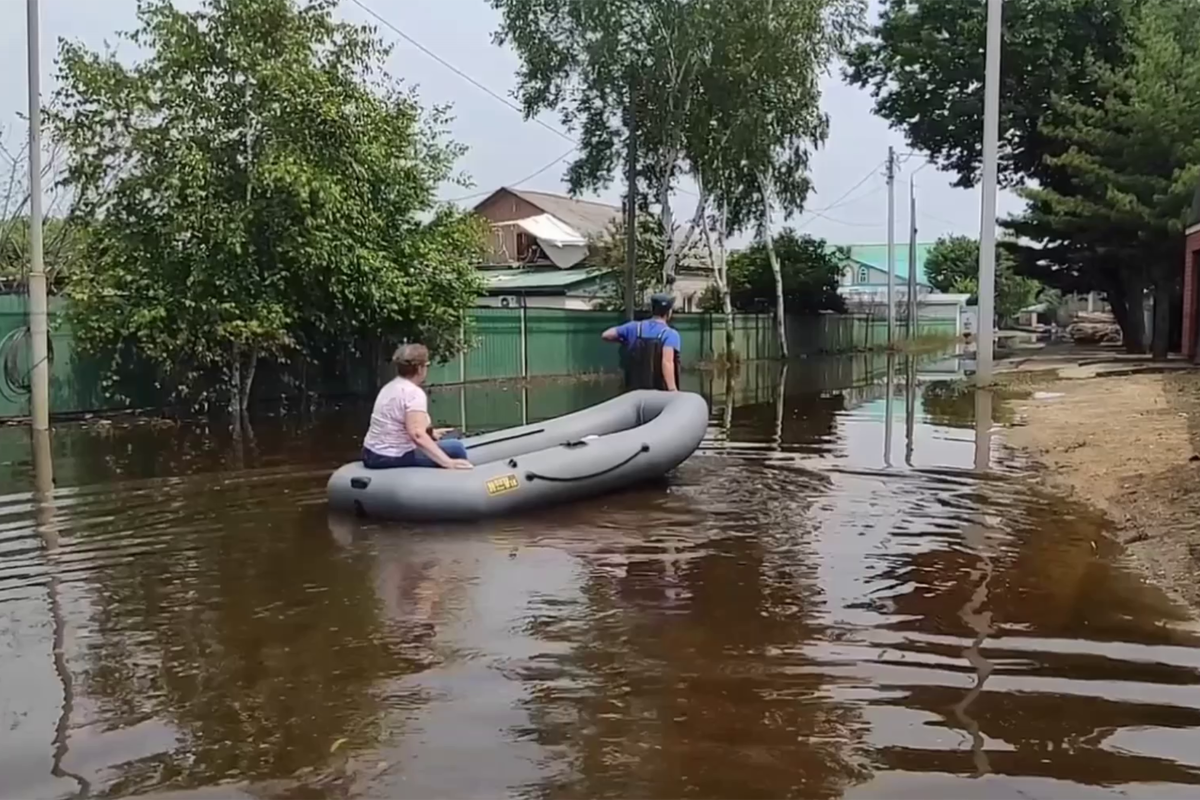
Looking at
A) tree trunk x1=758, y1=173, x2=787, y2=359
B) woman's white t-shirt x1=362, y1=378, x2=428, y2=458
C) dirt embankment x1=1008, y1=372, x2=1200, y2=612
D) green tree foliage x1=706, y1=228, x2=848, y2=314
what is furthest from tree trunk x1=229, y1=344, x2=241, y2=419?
green tree foliage x1=706, y1=228, x2=848, y2=314

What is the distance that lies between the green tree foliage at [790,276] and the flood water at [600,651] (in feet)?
92.1

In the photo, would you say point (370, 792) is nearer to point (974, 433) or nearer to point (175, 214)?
point (974, 433)

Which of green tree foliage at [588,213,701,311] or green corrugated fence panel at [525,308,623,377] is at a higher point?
green tree foliage at [588,213,701,311]

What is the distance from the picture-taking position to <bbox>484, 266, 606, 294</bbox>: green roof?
33.4 metres

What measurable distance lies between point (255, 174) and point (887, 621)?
11548 millimetres

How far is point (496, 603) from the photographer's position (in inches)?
224

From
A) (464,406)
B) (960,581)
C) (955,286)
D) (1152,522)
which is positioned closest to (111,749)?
(960,581)

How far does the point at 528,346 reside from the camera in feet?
80.5

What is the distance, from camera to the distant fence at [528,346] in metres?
14.9

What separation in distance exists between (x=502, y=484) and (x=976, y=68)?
84.5 feet

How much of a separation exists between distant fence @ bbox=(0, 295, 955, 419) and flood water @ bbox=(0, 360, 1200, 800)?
6.61 meters

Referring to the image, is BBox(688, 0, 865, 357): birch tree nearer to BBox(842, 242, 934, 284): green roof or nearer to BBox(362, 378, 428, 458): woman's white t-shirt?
BBox(362, 378, 428, 458): woman's white t-shirt

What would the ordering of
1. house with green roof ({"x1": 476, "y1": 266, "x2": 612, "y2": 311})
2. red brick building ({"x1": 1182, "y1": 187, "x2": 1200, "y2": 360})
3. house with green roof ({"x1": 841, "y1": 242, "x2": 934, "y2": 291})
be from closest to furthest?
1. red brick building ({"x1": 1182, "y1": 187, "x2": 1200, "y2": 360})
2. house with green roof ({"x1": 476, "y1": 266, "x2": 612, "y2": 311})
3. house with green roof ({"x1": 841, "y1": 242, "x2": 934, "y2": 291})

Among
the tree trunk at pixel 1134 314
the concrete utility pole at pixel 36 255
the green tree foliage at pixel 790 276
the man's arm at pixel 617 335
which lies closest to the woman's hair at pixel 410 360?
the man's arm at pixel 617 335
